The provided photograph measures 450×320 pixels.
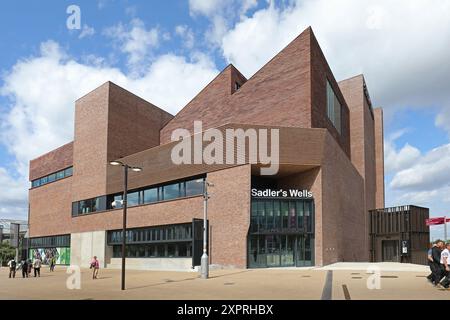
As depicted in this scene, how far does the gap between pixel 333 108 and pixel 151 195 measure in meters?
20.7

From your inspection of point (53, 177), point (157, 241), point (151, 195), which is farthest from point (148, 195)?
point (53, 177)

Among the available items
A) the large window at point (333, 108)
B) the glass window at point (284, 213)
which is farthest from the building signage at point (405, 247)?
the glass window at point (284, 213)

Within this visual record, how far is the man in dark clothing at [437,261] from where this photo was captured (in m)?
18.6

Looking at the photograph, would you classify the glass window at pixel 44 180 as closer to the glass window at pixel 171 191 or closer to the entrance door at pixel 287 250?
the glass window at pixel 171 191

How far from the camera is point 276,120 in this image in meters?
42.2

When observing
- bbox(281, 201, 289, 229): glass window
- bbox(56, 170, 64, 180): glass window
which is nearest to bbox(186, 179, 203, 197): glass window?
bbox(281, 201, 289, 229): glass window

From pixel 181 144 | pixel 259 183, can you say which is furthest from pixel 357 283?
pixel 181 144

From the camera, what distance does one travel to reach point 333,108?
49094 millimetres

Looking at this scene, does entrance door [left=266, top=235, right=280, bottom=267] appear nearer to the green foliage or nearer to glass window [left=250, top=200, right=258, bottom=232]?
glass window [left=250, top=200, right=258, bottom=232]

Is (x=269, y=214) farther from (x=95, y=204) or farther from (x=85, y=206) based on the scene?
(x=85, y=206)

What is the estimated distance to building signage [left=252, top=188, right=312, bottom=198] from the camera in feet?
123

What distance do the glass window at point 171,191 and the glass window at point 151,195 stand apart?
155cm

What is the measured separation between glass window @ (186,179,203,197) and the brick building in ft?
0.51
